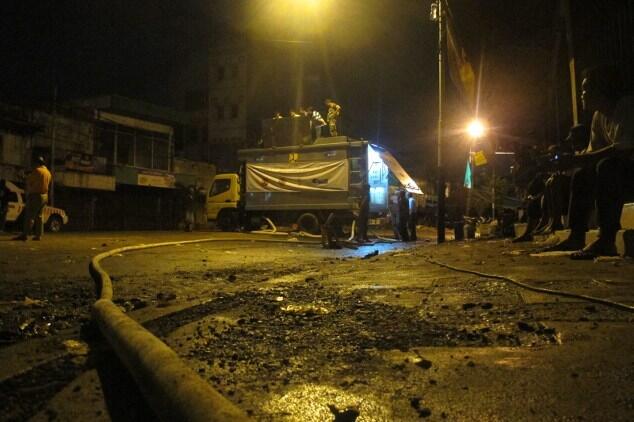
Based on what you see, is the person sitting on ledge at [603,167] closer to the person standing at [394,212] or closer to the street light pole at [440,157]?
the street light pole at [440,157]

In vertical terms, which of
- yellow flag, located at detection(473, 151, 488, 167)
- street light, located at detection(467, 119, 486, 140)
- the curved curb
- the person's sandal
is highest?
street light, located at detection(467, 119, 486, 140)

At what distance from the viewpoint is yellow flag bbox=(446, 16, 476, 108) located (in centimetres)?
1284

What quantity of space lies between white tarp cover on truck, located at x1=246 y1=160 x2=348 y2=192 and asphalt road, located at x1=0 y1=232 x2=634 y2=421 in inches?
469

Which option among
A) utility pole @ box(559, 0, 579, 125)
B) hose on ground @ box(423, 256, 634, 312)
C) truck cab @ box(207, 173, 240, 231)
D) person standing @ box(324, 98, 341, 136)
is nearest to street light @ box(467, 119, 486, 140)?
person standing @ box(324, 98, 341, 136)

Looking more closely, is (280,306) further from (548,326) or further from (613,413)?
(613,413)

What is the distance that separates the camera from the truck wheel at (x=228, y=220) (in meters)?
19.3

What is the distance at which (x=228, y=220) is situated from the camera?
19.5 meters

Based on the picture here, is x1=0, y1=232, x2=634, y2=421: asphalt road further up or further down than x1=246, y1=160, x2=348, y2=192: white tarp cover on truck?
further down

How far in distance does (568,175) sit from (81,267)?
642cm

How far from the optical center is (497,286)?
3848mm

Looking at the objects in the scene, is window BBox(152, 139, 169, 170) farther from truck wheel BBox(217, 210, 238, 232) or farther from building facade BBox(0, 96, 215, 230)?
truck wheel BBox(217, 210, 238, 232)

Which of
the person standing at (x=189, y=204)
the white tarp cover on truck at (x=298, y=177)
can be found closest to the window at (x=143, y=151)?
the person standing at (x=189, y=204)

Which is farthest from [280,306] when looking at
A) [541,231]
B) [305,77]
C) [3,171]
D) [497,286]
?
[305,77]

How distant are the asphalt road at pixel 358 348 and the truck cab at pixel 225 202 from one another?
1473 centimetres
